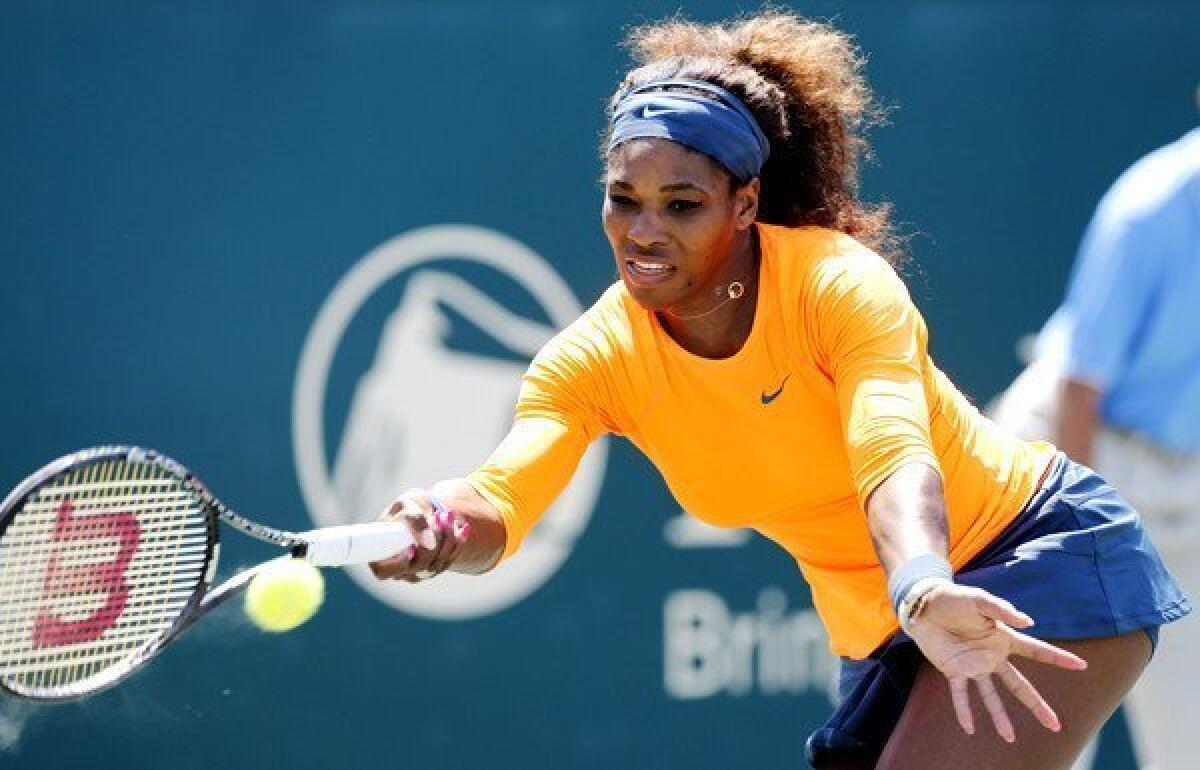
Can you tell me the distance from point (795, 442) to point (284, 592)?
0.77 m

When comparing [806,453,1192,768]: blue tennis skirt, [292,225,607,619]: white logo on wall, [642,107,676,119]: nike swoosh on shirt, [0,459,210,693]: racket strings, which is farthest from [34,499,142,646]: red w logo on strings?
[292,225,607,619]: white logo on wall

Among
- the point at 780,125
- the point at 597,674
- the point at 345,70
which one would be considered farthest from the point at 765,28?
the point at 597,674

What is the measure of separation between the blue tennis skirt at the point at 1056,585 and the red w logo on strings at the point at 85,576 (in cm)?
108

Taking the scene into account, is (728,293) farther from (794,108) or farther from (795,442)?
(794,108)

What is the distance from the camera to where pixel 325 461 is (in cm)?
473

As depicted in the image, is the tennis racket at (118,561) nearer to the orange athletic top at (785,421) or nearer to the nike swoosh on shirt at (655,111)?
the orange athletic top at (785,421)

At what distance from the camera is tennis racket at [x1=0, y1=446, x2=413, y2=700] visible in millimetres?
2652

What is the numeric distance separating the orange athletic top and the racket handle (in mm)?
250

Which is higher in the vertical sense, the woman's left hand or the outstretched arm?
the outstretched arm

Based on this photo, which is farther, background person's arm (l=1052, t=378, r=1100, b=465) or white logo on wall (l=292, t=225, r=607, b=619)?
white logo on wall (l=292, t=225, r=607, b=619)

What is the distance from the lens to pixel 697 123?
292cm

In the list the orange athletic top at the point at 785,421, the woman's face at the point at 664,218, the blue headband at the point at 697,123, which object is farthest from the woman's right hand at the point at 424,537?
the blue headband at the point at 697,123

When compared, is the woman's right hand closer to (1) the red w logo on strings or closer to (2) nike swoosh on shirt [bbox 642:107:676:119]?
(1) the red w logo on strings

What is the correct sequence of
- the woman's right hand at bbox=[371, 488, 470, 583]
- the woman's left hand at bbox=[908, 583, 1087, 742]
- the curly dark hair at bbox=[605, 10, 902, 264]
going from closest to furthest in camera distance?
the woman's left hand at bbox=[908, 583, 1087, 742] → the woman's right hand at bbox=[371, 488, 470, 583] → the curly dark hair at bbox=[605, 10, 902, 264]
